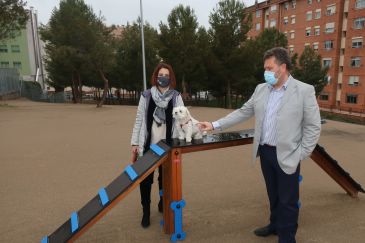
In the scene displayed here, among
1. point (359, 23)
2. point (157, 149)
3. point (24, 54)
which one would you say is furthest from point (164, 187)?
point (24, 54)

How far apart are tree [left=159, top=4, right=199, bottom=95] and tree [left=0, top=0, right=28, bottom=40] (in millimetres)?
9020

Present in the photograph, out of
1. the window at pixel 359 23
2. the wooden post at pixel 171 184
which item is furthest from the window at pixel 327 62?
the wooden post at pixel 171 184

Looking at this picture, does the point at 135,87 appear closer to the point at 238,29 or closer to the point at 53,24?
the point at 53,24

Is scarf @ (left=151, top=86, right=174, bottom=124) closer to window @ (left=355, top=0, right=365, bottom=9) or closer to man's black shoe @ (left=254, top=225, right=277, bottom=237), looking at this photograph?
man's black shoe @ (left=254, top=225, right=277, bottom=237)

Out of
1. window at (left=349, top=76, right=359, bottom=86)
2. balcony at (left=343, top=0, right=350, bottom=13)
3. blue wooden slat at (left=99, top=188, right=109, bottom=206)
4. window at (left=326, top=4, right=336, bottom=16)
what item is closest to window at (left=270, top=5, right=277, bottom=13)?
window at (left=326, top=4, right=336, bottom=16)

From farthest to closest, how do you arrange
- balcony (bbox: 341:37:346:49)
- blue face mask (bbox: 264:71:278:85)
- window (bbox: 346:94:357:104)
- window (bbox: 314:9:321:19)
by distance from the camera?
window (bbox: 314:9:321:19) < balcony (bbox: 341:37:346:49) < window (bbox: 346:94:357:104) < blue face mask (bbox: 264:71:278:85)

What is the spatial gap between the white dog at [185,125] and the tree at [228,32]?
57.8 ft

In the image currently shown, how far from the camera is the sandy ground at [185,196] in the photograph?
10.8 ft

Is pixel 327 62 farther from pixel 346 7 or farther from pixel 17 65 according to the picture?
pixel 17 65

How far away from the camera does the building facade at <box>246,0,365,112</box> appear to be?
2969 cm

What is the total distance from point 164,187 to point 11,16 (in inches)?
718

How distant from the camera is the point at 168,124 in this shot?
327cm

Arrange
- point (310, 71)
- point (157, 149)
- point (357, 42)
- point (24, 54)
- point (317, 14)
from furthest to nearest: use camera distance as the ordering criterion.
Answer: point (24, 54) < point (317, 14) < point (357, 42) < point (310, 71) < point (157, 149)

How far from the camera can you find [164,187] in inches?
128
